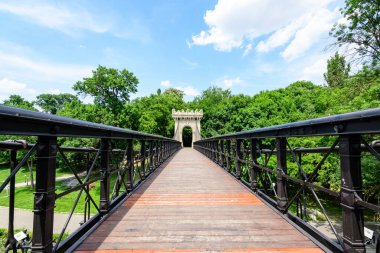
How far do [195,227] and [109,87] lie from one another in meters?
29.2

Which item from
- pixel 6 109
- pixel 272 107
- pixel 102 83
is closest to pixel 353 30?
pixel 272 107

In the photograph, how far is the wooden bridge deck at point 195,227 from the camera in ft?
7.68

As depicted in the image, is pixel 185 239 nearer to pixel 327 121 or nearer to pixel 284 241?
pixel 284 241

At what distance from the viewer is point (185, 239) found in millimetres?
2521

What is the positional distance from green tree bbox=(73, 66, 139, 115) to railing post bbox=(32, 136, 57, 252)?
2886cm

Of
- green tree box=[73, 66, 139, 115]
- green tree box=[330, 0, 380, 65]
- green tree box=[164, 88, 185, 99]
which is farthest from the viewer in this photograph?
green tree box=[164, 88, 185, 99]

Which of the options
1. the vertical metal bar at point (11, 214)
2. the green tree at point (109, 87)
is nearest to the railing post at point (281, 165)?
the vertical metal bar at point (11, 214)

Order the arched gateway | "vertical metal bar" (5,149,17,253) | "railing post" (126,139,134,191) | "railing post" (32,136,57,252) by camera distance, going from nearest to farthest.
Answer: "vertical metal bar" (5,149,17,253) → "railing post" (32,136,57,252) → "railing post" (126,139,134,191) → the arched gateway

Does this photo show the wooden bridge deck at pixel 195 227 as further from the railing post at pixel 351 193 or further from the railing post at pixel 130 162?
the railing post at pixel 351 193

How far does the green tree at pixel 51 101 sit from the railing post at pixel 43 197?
6506 cm

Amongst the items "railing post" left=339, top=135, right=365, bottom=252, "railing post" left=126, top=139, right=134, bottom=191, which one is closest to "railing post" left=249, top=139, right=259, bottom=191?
"railing post" left=126, top=139, right=134, bottom=191

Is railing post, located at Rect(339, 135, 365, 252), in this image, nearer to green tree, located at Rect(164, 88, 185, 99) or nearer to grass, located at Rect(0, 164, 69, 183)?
grass, located at Rect(0, 164, 69, 183)

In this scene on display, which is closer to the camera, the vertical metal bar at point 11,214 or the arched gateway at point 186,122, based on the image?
the vertical metal bar at point 11,214

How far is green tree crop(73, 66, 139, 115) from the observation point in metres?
29.4
